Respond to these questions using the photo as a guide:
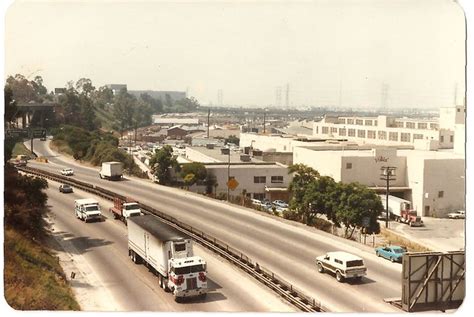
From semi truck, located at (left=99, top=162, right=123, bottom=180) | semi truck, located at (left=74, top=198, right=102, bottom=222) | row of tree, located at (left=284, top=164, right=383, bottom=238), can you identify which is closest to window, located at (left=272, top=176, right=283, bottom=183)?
row of tree, located at (left=284, top=164, right=383, bottom=238)

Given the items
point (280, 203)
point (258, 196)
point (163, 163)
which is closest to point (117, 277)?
point (163, 163)

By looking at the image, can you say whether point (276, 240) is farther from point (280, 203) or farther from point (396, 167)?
point (396, 167)

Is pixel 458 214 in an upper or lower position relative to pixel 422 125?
lower

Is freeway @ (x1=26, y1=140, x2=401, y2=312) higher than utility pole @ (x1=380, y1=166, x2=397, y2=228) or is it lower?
lower

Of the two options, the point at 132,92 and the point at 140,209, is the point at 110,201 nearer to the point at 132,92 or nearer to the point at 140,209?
the point at 140,209

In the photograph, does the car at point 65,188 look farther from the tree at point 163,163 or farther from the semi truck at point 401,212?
the semi truck at point 401,212

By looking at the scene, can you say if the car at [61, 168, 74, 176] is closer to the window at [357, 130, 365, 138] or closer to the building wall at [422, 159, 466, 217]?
the window at [357, 130, 365, 138]

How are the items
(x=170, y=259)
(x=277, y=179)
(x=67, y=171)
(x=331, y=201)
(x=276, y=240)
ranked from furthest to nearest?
(x=331, y=201) → (x=67, y=171) → (x=277, y=179) → (x=276, y=240) → (x=170, y=259)
